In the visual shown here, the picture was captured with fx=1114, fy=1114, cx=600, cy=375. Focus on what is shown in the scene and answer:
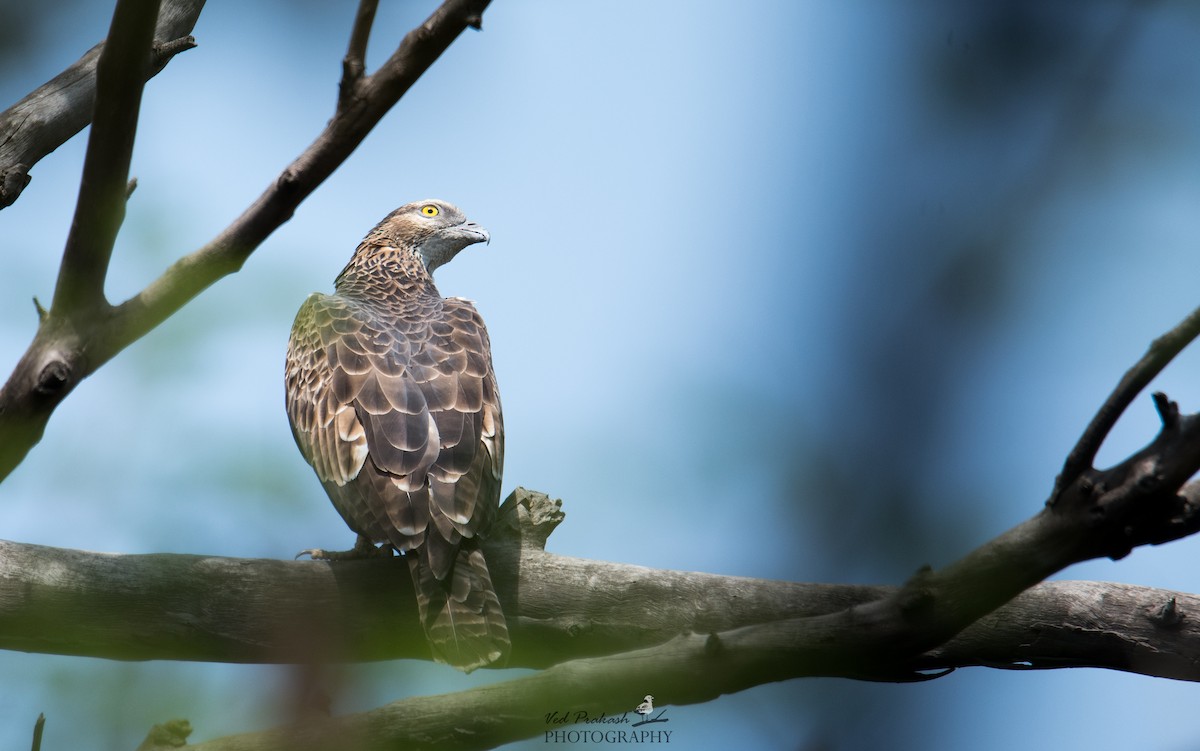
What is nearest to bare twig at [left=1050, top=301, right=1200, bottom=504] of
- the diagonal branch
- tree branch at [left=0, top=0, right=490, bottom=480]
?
tree branch at [left=0, top=0, right=490, bottom=480]

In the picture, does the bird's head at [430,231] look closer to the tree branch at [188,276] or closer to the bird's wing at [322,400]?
the bird's wing at [322,400]

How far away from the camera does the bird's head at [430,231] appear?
27.5ft

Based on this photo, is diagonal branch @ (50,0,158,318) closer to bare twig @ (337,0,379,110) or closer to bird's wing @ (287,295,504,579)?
bare twig @ (337,0,379,110)

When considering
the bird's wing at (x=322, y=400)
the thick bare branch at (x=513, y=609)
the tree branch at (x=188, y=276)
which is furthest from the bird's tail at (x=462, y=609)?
the tree branch at (x=188, y=276)

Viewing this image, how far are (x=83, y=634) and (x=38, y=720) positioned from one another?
1834 mm

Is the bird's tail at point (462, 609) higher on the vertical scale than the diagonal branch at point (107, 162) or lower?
lower

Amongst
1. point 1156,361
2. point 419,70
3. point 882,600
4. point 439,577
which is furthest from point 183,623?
point 1156,361

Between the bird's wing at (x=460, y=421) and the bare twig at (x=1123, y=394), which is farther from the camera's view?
the bird's wing at (x=460, y=421)

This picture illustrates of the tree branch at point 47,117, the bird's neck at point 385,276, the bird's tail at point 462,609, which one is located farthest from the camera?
the bird's neck at point 385,276

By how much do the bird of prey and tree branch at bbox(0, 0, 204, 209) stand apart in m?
1.70

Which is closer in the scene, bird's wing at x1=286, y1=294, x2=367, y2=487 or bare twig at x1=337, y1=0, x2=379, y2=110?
bare twig at x1=337, y1=0, x2=379, y2=110

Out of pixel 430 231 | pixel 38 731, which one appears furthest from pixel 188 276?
pixel 430 231

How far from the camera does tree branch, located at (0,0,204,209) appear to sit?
4.63 metres

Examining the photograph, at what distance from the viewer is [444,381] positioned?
221 inches
